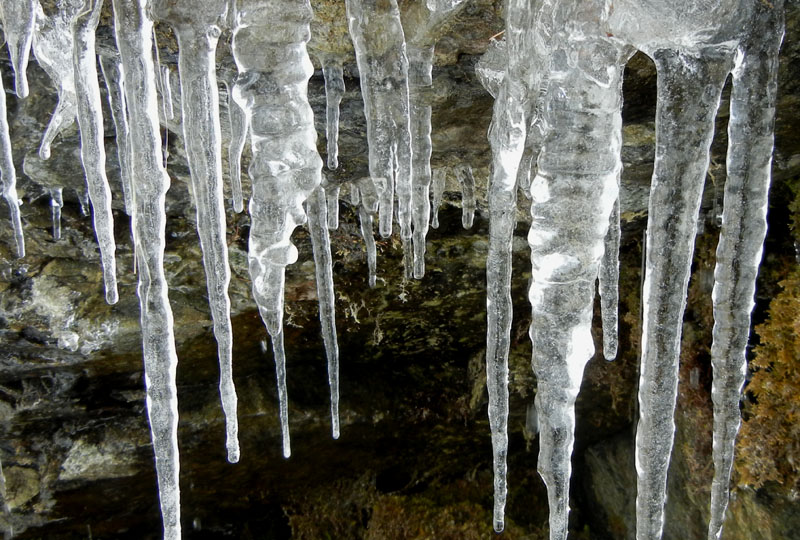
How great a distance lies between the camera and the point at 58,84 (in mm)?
2539

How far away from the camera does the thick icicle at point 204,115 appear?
176 cm

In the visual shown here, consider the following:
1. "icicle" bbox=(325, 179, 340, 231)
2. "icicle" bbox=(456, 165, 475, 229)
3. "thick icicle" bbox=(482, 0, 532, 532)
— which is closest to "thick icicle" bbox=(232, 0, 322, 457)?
"thick icicle" bbox=(482, 0, 532, 532)

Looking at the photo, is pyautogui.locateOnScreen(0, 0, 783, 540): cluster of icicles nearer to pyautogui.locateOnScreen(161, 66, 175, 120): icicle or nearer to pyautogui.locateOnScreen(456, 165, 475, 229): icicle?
pyautogui.locateOnScreen(161, 66, 175, 120): icicle

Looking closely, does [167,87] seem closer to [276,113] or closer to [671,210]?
[276,113]

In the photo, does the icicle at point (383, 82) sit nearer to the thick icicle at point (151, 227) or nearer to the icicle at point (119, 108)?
the thick icicle at point (151, 227)

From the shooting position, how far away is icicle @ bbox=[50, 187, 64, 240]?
12.6 ft

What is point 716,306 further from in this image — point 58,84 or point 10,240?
point 10,240

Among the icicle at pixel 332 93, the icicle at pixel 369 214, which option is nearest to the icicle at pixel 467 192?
the icicle at pixel 369 214

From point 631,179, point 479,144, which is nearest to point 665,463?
point 479,144

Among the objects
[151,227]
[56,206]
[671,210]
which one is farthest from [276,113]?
[56,206]

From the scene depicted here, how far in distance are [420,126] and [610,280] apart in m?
1.05

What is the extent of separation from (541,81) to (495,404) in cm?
117

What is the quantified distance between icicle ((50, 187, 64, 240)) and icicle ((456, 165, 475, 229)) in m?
2.66

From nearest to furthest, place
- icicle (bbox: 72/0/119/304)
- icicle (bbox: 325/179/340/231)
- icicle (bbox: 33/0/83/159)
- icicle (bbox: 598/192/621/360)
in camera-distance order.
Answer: icicle (bbox: 72/0/119/304)
icicle (bbox: 33/0/83/159)
icicle (bbox: 598/192/621/360)
icicle (bbox: 325/179/340/231)
